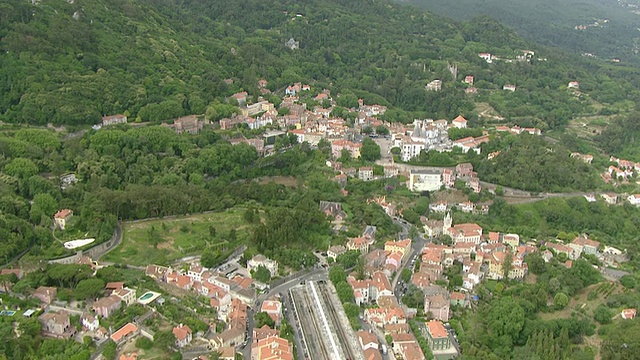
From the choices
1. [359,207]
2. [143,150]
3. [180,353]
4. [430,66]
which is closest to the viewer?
[180,353]

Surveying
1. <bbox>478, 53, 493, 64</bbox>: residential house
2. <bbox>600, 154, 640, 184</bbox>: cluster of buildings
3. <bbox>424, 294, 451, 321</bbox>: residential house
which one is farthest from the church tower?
<bbox>478, 53, 493, 64</bbox>: residential house

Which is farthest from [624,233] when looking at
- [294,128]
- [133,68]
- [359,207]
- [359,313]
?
[133,68]

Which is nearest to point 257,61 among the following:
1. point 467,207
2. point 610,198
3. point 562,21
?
point 467,207

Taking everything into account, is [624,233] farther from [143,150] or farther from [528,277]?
[143,150]

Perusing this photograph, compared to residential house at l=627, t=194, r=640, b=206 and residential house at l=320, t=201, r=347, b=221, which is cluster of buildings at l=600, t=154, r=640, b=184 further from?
residential house at l=320, t=201, r=347, b=221

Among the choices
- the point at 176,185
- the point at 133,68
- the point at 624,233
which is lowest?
the point at 624,233

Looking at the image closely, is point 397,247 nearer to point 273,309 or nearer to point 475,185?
point 273,309

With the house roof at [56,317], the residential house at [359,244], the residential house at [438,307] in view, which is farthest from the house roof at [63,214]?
the residential house at [438,307]
